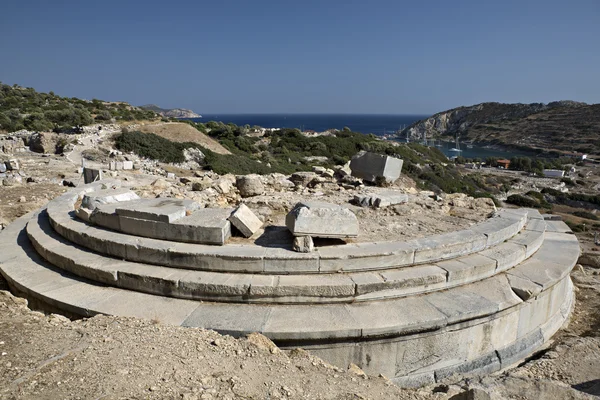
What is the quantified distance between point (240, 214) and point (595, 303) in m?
6.39

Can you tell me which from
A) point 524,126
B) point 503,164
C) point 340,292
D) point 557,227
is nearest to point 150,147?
point 340,292

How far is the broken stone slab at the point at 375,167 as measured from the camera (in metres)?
9.30

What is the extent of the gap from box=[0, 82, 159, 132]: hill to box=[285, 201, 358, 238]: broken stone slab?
2668 centimetres

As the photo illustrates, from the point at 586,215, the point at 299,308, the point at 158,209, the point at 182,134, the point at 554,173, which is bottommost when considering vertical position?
the point at 586,215

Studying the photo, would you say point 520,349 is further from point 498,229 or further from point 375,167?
point 375,167

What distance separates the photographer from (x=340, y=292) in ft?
13.6

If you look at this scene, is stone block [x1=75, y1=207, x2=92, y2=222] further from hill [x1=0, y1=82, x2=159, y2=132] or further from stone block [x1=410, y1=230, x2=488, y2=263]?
hill [x1=0, y1=82, x2=159, y2=132]

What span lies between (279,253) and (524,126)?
96.9 m

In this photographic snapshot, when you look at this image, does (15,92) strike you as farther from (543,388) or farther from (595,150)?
(595,150)

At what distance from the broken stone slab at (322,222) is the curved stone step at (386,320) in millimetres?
950

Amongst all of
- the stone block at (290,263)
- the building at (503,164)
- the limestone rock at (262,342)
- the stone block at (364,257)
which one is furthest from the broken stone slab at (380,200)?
the building at (503,164)

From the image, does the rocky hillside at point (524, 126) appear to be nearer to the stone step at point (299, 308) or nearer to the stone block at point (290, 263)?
the stone step at point (299, 308)

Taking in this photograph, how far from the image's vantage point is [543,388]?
2959 mm

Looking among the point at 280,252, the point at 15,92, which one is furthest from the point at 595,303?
the point at 15,92
